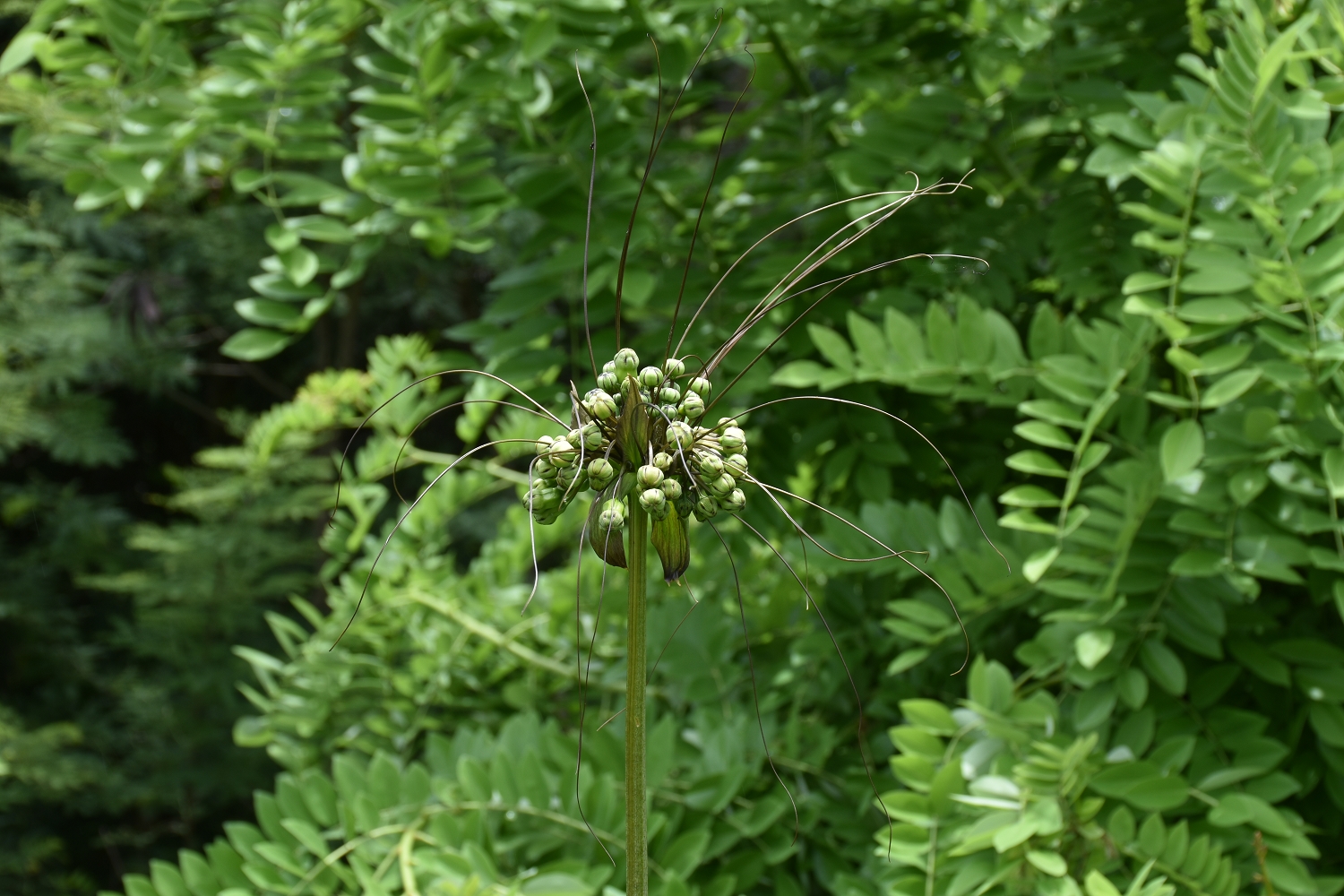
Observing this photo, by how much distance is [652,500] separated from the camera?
356mm

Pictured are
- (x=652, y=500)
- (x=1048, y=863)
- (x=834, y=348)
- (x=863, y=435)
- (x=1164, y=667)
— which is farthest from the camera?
(x=863, y=435)

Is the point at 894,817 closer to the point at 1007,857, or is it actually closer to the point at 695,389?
the point at 1007,857

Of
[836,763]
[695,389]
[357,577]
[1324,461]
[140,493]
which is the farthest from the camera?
[140,493]

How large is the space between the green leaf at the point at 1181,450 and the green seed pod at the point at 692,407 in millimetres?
424

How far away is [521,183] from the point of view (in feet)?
3.31

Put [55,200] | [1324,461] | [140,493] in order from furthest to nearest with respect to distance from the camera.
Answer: [140,493] → [55,200] → [1324,461]

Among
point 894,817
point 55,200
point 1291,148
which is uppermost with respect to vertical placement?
point 1291,148

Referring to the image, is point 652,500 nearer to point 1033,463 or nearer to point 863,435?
point 1033,463

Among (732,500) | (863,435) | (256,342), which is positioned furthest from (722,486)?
(256,342)

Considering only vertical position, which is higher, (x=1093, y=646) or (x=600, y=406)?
(x=600, y=406)

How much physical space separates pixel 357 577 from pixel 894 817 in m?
0.76

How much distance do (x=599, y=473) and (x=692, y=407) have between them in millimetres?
47

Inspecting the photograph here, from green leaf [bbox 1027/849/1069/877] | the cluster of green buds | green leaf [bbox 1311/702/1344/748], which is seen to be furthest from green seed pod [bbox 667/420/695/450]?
green leaf [bbox 1311/702/1344/748]

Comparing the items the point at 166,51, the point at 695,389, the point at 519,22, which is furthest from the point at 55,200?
the point at 695,389
